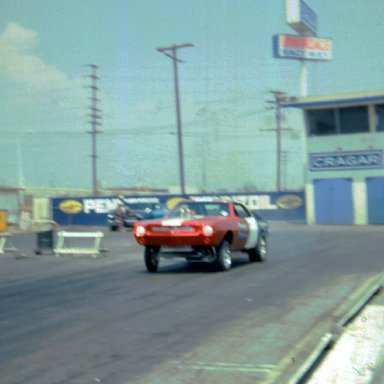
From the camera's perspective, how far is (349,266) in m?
16.5

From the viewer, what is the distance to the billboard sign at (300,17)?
57938mm

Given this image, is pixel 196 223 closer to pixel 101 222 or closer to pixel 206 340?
pixel 206 340

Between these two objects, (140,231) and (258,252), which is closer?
(140,231)

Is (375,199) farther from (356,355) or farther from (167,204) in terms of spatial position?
(356,355)

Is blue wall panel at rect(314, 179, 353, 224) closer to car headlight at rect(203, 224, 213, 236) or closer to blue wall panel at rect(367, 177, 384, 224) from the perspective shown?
blue wall panel at rect(367, 177, 384, 224)

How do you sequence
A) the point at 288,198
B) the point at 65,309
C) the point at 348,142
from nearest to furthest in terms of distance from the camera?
the point at 65,309 < the point at 348,142 < the point at 288,198

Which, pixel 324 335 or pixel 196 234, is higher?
pixel 196 234

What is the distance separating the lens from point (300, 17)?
58.1 meters

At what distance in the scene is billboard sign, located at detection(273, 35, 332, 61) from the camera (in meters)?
58.4

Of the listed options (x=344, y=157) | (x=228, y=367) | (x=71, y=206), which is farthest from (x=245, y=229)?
(x=71, y=206)

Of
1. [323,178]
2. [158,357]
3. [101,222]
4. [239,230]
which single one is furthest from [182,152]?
[158,357]

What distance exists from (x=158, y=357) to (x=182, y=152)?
4520 centimetres

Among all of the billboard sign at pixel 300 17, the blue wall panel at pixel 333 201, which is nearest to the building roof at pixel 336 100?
the blue wall panel at pixel 333 201

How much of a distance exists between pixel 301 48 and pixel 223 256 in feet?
154
